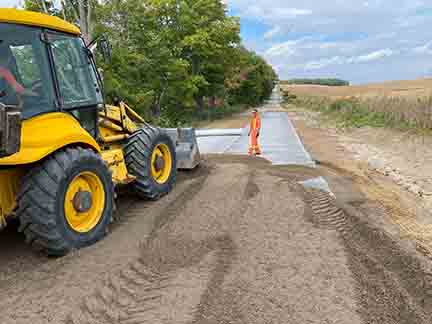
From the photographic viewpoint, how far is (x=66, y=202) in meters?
4.48

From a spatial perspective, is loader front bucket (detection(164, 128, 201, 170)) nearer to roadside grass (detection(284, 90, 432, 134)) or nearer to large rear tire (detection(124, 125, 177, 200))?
large rear tire (detection(124, 125, 177, 200))

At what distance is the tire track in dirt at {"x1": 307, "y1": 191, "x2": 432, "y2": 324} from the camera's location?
135 inches

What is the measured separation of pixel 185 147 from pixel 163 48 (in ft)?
61.0

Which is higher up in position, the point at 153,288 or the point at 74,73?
the point at 74,73

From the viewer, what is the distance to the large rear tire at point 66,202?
13.4ft

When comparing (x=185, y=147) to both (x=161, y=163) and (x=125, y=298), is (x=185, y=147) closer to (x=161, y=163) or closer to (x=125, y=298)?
(x=161, y=163)

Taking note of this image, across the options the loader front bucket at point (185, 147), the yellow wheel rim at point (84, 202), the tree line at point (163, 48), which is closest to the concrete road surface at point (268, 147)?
the loader front bucket at point (185, 147)

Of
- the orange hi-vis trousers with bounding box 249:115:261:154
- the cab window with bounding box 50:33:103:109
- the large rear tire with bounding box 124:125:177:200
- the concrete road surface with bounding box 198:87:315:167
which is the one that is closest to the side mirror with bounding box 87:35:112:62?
the cab window with bounding box 50:33:103:109

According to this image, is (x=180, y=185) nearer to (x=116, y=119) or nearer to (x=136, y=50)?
(x=116, y=119)

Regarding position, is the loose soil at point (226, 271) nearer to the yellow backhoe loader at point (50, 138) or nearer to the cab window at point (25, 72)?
the yellow backhoe loader at point (50, 138)

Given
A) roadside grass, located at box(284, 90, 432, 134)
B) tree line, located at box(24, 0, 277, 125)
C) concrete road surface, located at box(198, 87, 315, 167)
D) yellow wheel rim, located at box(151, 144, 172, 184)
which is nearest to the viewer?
yellow wheel rim, located at box(151, 144, 172, 184)

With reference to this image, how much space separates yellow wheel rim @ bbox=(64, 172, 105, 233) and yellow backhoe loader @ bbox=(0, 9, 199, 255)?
0.01 meters

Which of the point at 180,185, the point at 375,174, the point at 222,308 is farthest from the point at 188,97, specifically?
the point at 222,308

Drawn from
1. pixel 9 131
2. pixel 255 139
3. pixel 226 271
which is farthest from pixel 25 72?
pixel 255 139
